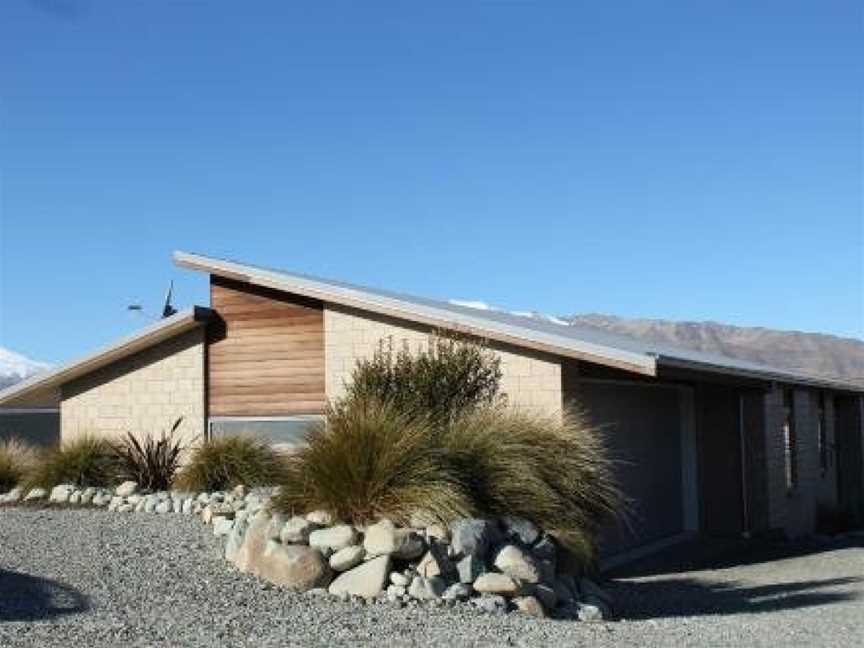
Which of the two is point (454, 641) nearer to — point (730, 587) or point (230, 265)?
point (730, 587)

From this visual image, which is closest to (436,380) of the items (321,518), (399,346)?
(399,346)

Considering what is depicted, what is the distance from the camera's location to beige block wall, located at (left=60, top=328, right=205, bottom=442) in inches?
797

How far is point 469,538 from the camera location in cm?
1116

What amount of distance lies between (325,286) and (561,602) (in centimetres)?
791

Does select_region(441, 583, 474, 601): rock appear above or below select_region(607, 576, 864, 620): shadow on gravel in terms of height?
above

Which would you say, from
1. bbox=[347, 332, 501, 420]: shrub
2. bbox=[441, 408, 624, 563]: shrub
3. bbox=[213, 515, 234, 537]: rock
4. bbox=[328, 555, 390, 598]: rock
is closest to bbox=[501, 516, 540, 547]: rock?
Answer: bbox=[441, 408, 624, 563]: shrub

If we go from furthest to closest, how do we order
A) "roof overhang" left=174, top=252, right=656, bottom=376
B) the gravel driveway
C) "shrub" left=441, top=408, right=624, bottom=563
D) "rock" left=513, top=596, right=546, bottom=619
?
"roof overhang" left=174, top=252, right=656, bottom=376
"shrub" left=441, top=408, right=624, bottom=563
"rock" left=513, top=596, right=546, bottom=619
the gravel driveway

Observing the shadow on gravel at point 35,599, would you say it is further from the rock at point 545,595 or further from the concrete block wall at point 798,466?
the concrete block wall at point 798,466

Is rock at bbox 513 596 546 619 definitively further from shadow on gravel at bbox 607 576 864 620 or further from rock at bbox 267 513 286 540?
rock at bbox 267 513 286 540

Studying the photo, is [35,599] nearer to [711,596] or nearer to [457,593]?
[457,593]

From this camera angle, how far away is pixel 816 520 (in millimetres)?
24766

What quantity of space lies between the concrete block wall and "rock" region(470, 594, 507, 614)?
11486 millimetres

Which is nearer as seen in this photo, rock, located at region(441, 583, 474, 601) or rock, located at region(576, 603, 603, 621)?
rock, located at region(441, 583, 474, 601)

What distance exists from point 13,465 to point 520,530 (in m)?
11.7
